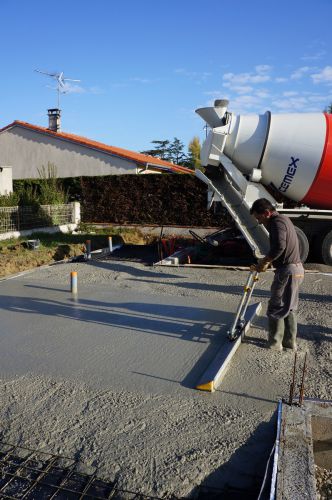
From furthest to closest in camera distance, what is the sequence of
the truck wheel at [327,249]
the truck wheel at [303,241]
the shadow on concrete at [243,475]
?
the truck wheel at [327,249] < the truck wheel at [303,241] < the shadow on concrete at [243,475]

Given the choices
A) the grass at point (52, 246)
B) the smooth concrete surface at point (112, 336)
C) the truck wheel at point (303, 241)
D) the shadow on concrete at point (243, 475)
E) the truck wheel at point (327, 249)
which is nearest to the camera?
the shadow on concrete at point (243, 475)

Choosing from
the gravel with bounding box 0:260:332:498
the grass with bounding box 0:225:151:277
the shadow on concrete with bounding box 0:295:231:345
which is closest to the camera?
the gravel with bounding box 0:260:332:498

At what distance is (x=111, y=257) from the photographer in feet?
38.1

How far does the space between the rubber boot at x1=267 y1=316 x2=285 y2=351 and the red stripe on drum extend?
18.0 ft

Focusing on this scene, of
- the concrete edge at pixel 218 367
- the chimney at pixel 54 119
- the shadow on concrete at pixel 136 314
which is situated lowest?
the shadow on concrete at pixel 136 314

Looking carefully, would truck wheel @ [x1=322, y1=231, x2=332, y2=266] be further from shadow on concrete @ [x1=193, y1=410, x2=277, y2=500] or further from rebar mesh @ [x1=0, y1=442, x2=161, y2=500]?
rebar mesh @ [x1=0, y1=442, x2=161, y2=500]

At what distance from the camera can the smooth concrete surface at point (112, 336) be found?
4.54 metres

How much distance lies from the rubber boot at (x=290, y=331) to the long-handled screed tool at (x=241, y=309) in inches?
20.6

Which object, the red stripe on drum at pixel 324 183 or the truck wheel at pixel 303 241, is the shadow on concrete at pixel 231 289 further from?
the red stripe on drum at pixel 324 183

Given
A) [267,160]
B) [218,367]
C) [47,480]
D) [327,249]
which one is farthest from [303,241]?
[47,480]

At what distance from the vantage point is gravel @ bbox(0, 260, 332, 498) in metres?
2.93

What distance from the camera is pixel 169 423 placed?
3.52 meters

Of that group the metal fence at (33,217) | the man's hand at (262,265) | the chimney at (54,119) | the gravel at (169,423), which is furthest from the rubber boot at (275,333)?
the chimney at (54,119)

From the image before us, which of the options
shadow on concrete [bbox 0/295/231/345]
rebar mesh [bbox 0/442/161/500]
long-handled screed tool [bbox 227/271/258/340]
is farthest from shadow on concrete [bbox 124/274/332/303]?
rebar mesh [bbox 0/442/161/500]
